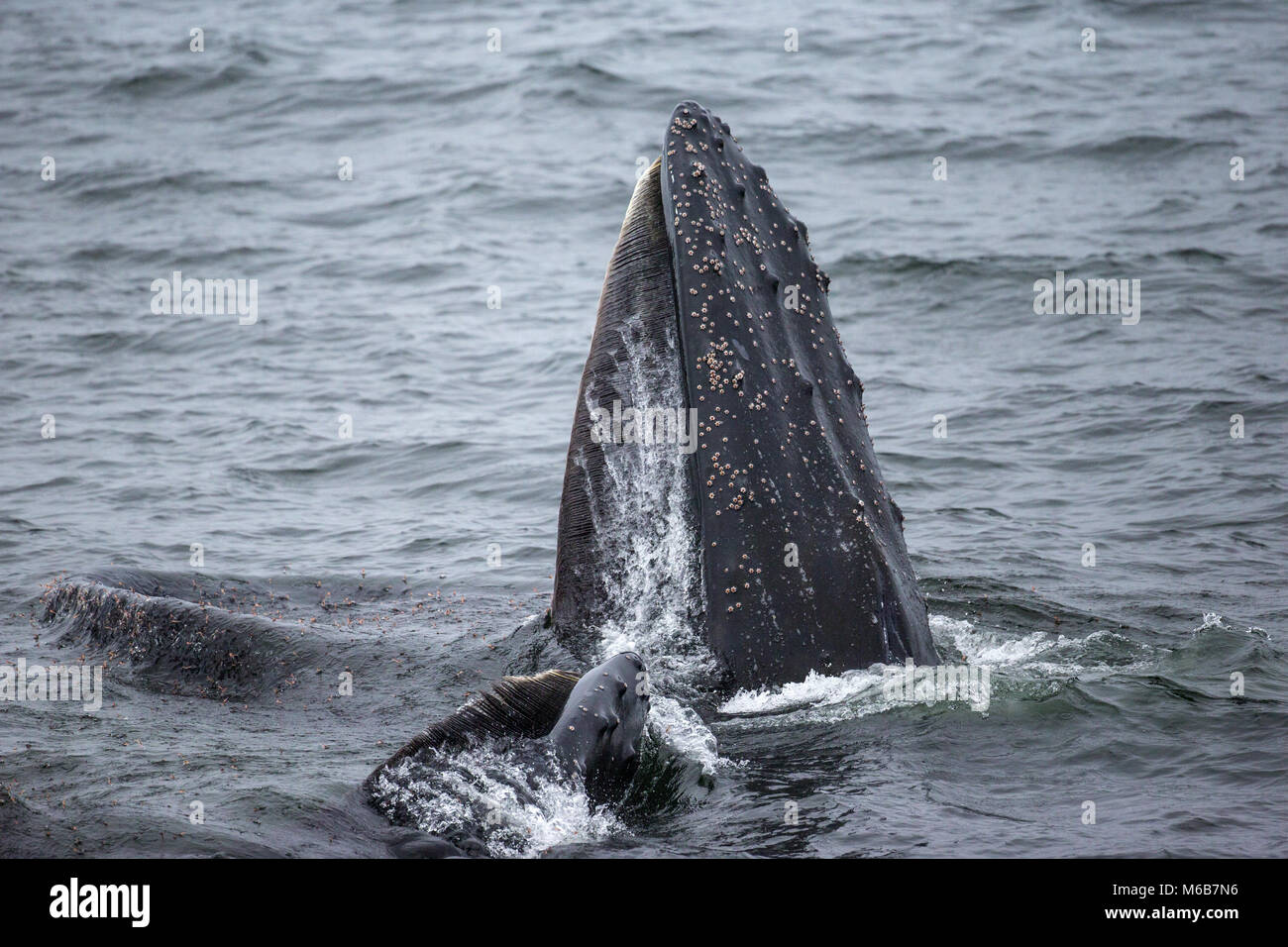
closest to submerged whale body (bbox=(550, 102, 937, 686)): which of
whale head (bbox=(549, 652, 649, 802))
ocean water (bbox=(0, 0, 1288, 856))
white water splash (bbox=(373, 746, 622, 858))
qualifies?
ocean water (bbox=(0, 0, 1288, 856))

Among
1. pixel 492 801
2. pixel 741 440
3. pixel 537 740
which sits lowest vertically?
pixel 492 801

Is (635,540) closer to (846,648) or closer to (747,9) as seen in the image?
(846,648)

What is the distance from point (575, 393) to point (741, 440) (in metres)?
9.06

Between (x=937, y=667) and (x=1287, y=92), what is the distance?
19250 mm

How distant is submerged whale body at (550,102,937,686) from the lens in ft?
19.7

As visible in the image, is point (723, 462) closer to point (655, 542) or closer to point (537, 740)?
point (655, 542)

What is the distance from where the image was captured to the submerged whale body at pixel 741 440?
5.99 meters

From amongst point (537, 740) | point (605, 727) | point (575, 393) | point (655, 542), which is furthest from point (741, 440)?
point (575, 393)


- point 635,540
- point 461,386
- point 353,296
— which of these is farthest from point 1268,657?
point 353,296

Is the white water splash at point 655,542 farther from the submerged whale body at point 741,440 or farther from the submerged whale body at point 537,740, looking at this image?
Answer: the submerged whale body at point 537,740

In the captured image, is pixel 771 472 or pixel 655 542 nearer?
pixel 771 472

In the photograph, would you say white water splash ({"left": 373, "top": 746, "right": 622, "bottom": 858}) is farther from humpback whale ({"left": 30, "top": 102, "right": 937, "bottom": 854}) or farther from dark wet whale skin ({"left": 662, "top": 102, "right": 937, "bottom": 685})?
dark wet whale skin ({"left": 662, "top": 102, "right": 937, "bottom": 685})

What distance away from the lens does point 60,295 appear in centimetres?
1811

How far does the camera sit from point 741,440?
238 inches
